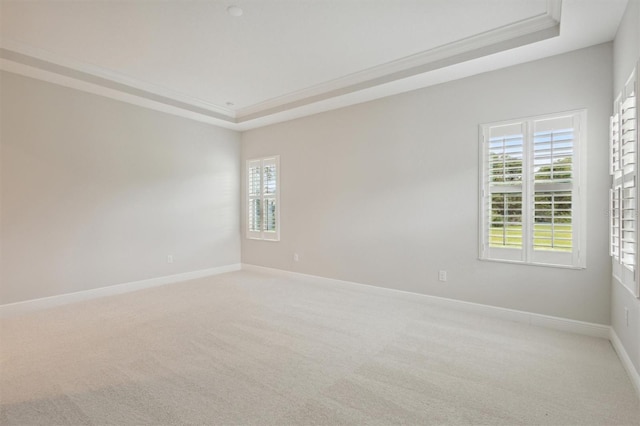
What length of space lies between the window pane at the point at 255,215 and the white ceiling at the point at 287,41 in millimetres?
2293

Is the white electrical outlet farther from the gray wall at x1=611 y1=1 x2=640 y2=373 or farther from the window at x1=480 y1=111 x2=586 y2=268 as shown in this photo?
the window at x1=480 y1=111 x2=586 y2=268

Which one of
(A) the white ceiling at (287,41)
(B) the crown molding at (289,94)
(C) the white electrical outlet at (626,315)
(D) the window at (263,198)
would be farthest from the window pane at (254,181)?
(C) the white electrical outlet at (626,315)

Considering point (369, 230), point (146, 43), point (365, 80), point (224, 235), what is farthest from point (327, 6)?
point (224, 235)

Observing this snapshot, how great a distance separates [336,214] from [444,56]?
2.55 meters

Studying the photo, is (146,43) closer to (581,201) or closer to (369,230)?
(369,230)

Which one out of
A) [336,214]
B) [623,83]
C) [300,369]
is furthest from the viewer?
[336,214]

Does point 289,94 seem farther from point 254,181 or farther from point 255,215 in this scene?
point 255,215

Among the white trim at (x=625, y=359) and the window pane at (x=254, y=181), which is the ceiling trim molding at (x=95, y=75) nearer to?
the window pane at (x=254, y=181)

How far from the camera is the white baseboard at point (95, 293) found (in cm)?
377

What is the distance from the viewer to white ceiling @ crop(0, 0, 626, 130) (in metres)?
2.77

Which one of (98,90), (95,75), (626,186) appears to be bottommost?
(626,186)

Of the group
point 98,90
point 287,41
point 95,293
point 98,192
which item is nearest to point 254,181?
point 98,192

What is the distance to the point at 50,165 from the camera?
4.05m

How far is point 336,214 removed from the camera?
198 inches
